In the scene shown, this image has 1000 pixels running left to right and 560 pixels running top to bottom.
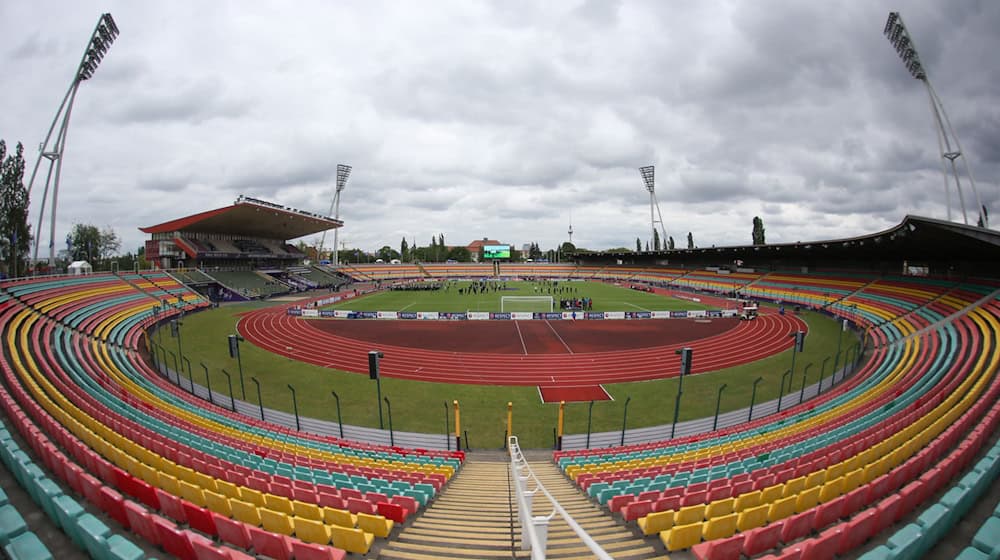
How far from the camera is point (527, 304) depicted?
176 feet

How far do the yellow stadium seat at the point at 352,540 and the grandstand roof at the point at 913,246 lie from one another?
28055 mm

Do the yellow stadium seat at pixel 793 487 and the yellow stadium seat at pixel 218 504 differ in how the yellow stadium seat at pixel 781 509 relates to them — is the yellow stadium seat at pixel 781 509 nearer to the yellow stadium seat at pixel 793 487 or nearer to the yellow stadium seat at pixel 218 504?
the yellow stadium seat at pixel 793 487

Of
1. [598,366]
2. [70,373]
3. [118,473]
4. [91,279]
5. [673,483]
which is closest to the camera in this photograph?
[118,473]

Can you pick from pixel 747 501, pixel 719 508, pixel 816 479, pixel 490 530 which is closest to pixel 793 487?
pixel 816 479

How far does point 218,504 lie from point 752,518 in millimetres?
7490

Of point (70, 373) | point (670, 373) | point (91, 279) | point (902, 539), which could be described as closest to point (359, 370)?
point (70, 373)

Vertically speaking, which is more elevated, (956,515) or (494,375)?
(956,515)

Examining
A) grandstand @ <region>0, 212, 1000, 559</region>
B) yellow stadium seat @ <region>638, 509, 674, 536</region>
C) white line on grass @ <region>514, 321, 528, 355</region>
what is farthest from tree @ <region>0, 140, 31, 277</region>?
yellow stadium seat @ <region>638, 509, 674, 536</region>

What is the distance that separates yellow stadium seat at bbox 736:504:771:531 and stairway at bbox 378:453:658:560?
124 centimetres

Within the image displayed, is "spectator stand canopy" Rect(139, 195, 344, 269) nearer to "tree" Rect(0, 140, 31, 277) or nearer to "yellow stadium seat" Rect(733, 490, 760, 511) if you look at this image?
"tree" Rect(0, 140, 31, 277)

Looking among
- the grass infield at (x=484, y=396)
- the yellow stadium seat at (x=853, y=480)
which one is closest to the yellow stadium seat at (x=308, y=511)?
the yellow stadium seat at (x=853, y=480)

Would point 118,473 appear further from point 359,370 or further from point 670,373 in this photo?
point 670,373

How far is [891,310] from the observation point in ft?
105

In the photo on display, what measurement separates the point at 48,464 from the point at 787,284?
6351cm
